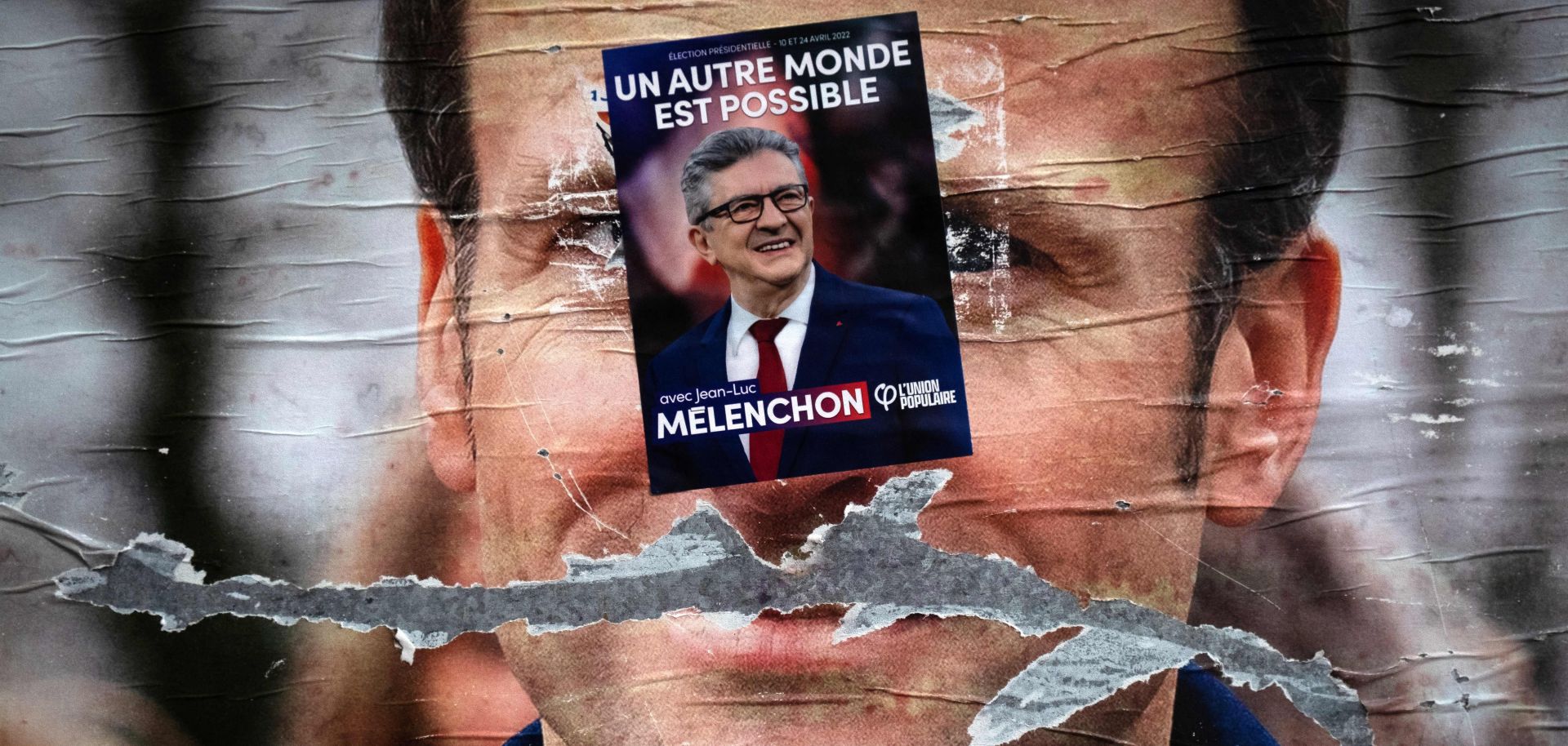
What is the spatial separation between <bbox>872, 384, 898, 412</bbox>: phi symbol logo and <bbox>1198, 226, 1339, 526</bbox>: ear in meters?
0.43

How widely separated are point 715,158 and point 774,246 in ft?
0.47

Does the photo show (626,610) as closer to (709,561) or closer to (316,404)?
(709,561)

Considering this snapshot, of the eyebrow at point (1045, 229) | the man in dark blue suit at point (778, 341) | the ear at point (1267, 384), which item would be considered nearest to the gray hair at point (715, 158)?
the man in dark blue suit at point (778, 341)

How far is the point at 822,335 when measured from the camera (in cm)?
128

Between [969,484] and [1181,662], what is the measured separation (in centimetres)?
37

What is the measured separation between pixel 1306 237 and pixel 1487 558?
50cm

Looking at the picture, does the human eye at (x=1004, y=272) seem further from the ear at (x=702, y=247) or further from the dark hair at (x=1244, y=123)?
the ear at (x=702, y=247)

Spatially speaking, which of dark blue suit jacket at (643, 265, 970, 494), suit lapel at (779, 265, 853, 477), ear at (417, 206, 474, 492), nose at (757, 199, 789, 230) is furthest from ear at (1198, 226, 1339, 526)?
ear at (417, 206, 474, 492)

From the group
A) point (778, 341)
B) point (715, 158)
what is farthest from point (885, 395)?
point (715, 158)

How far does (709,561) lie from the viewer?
4.17 ft

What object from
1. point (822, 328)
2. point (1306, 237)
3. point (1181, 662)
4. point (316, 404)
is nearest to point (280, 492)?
point (316, 404)

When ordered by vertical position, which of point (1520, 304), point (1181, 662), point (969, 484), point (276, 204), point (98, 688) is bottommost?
point (1181, 662)

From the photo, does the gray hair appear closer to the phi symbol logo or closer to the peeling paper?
the phi symbol logo

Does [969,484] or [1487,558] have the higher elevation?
[969,484]
